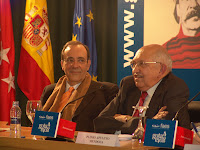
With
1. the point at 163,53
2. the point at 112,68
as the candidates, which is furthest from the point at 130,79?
the point at 112,68

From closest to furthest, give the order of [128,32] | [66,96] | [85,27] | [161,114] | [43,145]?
1. [43,145]
2. [161,114]
3. [66,96]
4. [128,32]
5. [85,27]

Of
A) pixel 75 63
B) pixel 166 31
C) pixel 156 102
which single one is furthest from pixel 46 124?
pixel 166 31

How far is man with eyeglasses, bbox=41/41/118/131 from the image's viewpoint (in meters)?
3.31

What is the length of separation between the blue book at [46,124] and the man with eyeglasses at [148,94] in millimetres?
765

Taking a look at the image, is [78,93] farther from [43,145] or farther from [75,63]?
[43,145]

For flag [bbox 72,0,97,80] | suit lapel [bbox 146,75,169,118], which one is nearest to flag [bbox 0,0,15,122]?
flag [bbox 72,0,97,80]

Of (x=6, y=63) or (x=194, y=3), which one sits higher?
(x=194, y=3)

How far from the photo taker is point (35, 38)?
4891 millimetres

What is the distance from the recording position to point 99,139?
1.74 meters

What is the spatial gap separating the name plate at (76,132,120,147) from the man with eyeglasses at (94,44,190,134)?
87 cm

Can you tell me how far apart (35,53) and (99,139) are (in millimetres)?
3359

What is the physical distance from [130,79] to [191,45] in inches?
64.2

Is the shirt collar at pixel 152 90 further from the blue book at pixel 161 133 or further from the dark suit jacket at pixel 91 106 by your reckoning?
the blue book at pixel 161 133

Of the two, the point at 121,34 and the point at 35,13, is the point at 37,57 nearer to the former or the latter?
the point at 35,13
